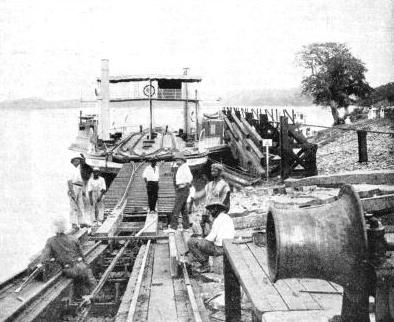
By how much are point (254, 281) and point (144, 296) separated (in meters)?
2.61

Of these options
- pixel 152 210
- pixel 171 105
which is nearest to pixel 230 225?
pixel 152 210

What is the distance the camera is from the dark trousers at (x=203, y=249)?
647 centimetres

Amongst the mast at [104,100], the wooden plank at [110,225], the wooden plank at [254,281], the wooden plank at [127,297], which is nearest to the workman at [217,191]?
the wooden plank at [127,297]

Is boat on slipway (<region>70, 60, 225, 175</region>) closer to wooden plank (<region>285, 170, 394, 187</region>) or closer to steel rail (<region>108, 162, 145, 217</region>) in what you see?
steel rail (<region>108, 162, 145, 217</region>)

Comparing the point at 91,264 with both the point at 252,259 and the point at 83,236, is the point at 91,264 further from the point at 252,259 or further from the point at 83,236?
the point at 252,259

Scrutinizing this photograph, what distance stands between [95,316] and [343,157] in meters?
12.7

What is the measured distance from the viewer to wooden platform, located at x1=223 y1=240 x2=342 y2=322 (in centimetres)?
274

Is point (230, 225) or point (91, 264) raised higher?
point (230, 225)

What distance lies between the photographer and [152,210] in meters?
10.9

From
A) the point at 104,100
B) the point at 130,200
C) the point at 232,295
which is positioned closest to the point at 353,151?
the point at 130,200

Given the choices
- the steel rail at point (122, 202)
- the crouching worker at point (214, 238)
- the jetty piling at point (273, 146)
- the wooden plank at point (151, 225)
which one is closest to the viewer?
the crouching worker at point (214, 238)

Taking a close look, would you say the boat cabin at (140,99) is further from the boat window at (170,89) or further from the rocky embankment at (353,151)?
the rocky embankment at (353,151)

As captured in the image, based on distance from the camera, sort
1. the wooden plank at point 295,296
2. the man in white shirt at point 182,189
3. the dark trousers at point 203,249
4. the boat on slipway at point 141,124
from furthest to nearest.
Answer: the boat on slipway at point 141,124 < the man in white shirt at point 182,189 < the dark trousers at point 203,249 < the wooden plank at point 295,296

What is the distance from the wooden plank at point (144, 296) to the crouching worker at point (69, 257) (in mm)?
757
